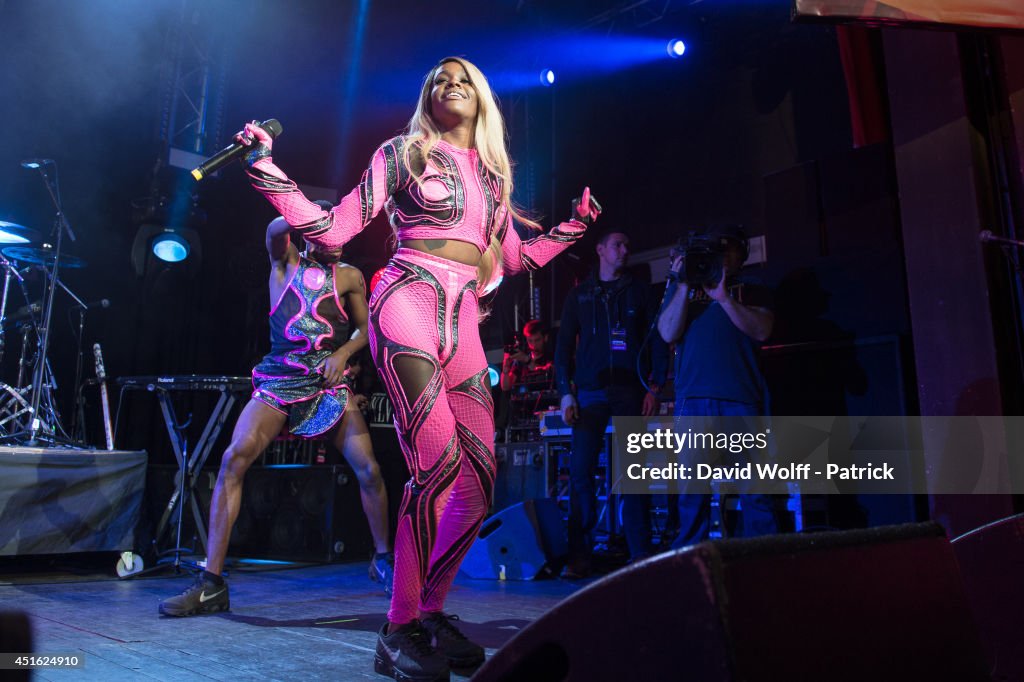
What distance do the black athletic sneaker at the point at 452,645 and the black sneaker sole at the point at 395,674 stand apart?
13 centimetres

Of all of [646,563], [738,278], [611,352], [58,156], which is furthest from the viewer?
[58,156]

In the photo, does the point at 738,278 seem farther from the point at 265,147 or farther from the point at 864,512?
the point at 265,147

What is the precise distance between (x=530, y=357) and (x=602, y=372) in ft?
11.5

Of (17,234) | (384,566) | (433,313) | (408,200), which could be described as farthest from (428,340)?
(17,234)

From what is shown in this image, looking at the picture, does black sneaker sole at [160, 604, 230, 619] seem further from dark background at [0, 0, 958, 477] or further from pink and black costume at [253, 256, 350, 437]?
dark background at [0, 0, 958, 477]

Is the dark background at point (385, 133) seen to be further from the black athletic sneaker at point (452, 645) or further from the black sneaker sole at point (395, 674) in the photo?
the black sneaker sole at point (395, 674)

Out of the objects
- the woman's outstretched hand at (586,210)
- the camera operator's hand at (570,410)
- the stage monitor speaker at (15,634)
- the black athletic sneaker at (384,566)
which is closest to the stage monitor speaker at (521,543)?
the camera operator's hand at (570,410)

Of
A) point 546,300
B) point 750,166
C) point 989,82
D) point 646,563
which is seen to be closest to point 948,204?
point 989,82

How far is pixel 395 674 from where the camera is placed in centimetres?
215

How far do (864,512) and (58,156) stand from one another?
8288mm

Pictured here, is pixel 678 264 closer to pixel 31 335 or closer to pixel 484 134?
pixel 484 134

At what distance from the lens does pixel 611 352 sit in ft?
16.9

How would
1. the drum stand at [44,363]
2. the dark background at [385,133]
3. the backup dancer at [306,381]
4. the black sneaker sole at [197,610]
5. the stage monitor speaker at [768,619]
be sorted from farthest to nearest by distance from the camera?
the dark background at [385,133] < the drum stand at [44,363] < the backup dancer at [306,381] < the black sneaker sole at [197,610] < the stage monitor speaker at [768,619]

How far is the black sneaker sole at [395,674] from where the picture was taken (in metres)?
2.11
